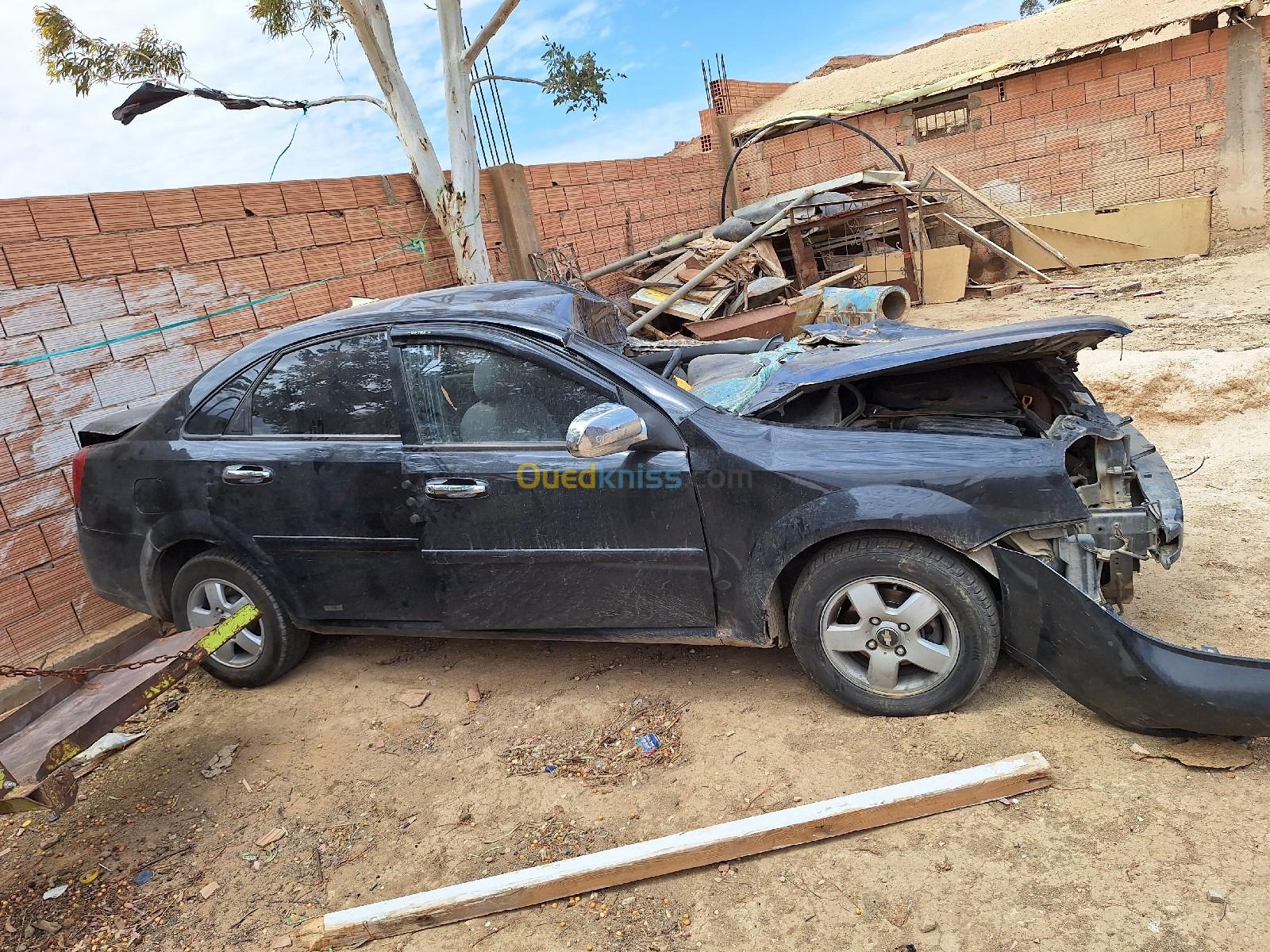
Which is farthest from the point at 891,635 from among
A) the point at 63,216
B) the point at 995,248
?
the point at 995,248

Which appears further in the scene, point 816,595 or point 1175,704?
point 816,595

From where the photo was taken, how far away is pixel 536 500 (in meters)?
3.10

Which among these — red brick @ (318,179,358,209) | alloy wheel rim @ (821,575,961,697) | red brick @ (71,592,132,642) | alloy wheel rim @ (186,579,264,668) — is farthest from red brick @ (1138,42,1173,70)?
red brick @ (71,592,132,642)

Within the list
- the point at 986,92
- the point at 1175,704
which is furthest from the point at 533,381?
the point at 986,92

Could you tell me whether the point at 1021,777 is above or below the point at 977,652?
below

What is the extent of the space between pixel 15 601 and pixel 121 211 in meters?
2.57

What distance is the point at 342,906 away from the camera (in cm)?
257

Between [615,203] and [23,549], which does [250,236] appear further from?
[615,203]

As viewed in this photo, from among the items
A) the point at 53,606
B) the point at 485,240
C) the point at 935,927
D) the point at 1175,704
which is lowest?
the point at 935,927

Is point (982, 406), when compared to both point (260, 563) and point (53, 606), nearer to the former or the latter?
point (260, 563)

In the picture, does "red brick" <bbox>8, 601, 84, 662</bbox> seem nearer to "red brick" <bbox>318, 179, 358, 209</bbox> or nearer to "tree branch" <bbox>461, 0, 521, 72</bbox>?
"red brick" <bbox>318, 179, 358, 209</bbox>

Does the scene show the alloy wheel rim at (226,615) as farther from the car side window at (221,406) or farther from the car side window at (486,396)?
the car side window at (486,396)

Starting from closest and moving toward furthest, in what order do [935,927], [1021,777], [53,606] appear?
[935,927] → [1021,777] → [53,606]

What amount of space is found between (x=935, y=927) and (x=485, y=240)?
28.4 feet
